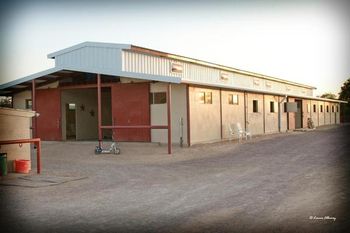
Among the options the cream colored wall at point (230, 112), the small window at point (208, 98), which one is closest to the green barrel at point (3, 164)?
the small window at point (208, 98)

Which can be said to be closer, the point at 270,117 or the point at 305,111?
the point at 270,117

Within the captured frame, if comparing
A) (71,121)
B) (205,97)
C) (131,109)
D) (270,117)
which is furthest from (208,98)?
(270,117)

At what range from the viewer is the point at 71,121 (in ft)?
69.8

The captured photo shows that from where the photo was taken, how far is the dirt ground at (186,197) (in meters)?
5.09

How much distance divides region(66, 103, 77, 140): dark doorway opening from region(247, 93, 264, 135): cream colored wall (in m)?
10.0

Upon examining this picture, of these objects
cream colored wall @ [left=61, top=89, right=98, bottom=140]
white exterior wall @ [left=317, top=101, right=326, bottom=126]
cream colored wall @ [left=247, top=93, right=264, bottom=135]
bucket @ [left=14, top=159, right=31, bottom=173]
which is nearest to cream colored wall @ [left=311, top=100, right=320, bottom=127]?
white exterior wall @ [left=317, top=101, right=326, bottom=126]

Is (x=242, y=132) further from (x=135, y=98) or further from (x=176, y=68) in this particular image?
(x=135, y=98)

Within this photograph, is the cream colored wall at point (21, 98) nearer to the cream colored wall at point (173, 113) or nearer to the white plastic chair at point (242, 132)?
the cream colored wall at point (173, 113)

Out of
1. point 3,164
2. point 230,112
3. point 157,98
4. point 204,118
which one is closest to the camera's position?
point 3,164

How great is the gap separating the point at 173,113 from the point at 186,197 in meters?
10.5

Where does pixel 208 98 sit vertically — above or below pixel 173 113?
above

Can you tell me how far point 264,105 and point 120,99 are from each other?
10.9 m

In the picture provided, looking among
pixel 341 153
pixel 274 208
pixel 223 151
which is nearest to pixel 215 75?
pixel 223 151

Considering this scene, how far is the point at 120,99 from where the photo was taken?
728 inches
